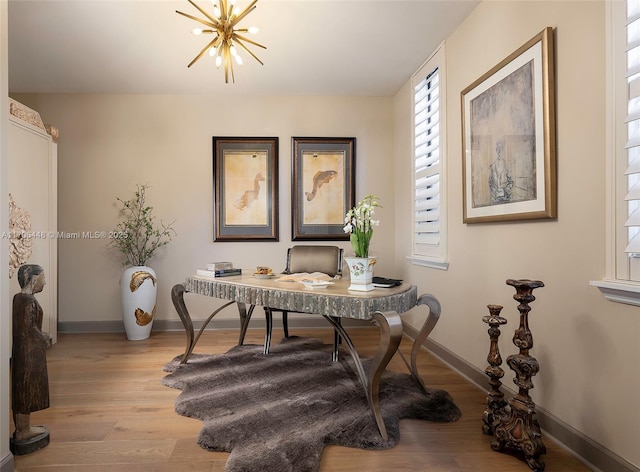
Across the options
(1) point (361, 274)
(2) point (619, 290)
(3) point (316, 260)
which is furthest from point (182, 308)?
(2) point (619, 290)

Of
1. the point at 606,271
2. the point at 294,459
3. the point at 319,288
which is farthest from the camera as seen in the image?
the point at 319,288

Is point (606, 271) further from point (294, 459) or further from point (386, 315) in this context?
point (294, 459)

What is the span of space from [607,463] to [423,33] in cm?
298

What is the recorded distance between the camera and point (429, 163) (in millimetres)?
3463

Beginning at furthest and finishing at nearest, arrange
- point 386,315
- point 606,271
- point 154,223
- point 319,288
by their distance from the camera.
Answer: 1. point 154,223
2. point 319,288
3. point 386,315
4. point 606,271

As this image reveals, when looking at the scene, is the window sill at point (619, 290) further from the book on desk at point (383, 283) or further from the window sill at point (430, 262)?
the window sill at point (430, 262)

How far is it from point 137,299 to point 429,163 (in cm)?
316

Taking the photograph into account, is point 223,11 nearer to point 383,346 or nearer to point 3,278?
point 3,278

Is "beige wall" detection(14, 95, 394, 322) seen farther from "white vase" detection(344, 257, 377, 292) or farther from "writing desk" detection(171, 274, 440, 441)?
"white vase" detection(344, 257, 377, 292)

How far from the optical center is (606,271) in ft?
5.26

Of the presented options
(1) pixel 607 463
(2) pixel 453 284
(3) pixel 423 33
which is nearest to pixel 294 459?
(1) pixel 607 463

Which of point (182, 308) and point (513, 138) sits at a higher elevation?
point (513, 138)

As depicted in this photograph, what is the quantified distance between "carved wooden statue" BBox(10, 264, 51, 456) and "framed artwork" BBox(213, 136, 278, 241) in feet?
8.16

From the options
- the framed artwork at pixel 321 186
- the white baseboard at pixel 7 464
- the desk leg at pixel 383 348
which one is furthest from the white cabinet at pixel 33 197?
the desk leg at pixel 383 348
